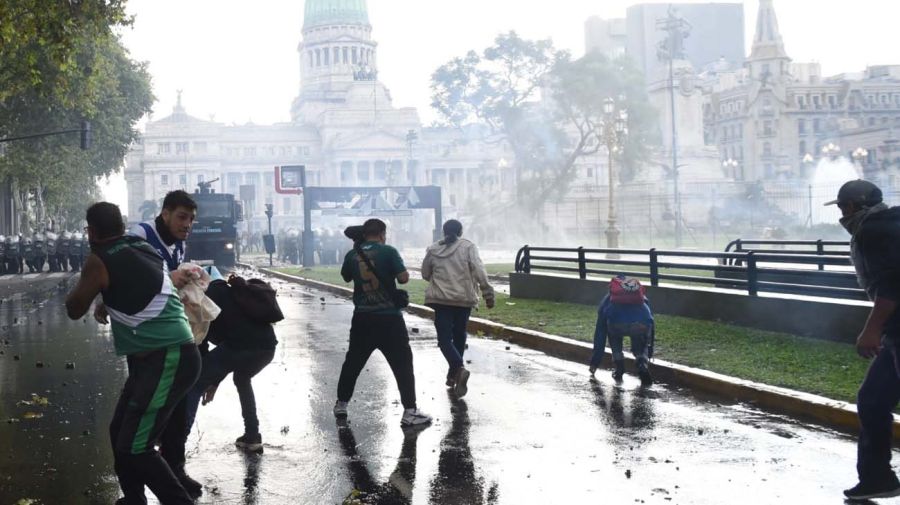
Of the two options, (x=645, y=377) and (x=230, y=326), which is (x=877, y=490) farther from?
(x=645, y=377)

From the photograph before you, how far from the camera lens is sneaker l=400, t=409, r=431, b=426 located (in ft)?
28.7

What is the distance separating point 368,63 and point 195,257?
114 m

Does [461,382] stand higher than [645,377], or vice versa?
[461,382]

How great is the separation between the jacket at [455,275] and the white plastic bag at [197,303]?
3.62 m

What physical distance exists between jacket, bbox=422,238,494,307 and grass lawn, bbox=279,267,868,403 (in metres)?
2.42

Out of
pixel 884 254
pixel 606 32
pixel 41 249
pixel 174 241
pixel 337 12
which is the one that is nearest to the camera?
pixel 884 254

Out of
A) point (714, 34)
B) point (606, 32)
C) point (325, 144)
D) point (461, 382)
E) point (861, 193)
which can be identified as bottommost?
point (461, 382)

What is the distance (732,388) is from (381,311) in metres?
3.31

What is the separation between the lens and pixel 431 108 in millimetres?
67438

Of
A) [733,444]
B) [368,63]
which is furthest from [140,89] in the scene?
[368,63]

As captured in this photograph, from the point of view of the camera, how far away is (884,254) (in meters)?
5.91

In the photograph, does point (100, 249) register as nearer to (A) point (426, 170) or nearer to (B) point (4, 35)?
(B) point (4, 35)

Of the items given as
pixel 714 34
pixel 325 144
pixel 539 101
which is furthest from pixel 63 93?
pixel 714 34

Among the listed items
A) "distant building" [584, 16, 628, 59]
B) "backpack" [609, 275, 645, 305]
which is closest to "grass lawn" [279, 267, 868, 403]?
"backpack" [609, 275, 645, 305]
